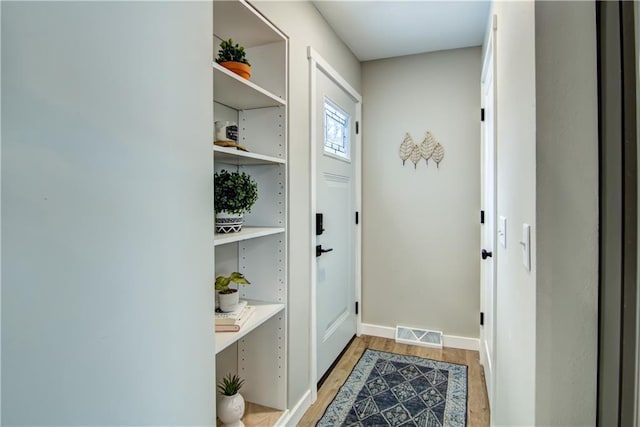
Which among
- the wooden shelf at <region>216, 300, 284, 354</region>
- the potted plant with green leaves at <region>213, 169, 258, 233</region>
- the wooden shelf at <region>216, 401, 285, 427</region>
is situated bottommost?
the wooden shelf at <region>216, 401, 285, 427</region>

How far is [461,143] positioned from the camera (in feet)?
9.01

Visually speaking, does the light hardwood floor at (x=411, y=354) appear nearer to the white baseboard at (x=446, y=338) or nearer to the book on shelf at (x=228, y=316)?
the white baseboard at (x=446, y=338)

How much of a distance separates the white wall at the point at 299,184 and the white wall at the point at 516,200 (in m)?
Answer: 1.00

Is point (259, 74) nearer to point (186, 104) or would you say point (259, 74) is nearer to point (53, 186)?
point (186, 104)

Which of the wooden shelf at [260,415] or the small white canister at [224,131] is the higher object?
the small white canister at [224,131]

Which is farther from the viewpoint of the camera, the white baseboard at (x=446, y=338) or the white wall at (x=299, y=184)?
the white baseboard at (x=446, y=338)

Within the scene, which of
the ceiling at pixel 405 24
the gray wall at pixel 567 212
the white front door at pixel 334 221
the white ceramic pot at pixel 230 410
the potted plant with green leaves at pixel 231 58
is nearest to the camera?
the gray wall at pixel 567 212

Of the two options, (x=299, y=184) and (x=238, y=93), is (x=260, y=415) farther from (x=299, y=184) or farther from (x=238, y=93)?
(x=238, y=93)

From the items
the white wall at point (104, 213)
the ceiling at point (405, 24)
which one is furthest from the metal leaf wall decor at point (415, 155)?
the white wall at point (104, 213)

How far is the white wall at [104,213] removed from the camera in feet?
1.69

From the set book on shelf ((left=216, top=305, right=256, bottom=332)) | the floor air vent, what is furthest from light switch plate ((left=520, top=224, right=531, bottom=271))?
the floor air vent

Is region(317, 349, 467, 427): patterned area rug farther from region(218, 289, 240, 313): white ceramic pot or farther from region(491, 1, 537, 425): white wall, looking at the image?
region(218, 289, 240, 313): white ceramic pot

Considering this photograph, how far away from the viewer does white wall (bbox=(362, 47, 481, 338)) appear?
274 cm

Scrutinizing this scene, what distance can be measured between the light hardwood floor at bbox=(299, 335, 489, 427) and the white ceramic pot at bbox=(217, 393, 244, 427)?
1.73 ft
